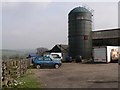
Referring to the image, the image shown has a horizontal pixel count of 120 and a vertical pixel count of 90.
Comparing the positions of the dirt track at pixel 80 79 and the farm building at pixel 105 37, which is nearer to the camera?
Answer: the dirt track at pixel 80 79

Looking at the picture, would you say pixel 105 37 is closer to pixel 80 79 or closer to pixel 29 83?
pixel 80 79

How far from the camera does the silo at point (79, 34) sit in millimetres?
47406

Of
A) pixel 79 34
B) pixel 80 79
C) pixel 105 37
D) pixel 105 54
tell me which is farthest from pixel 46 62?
pixel 105 37

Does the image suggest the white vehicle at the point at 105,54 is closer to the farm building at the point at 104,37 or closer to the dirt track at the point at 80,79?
the farm building at the point at 104,37

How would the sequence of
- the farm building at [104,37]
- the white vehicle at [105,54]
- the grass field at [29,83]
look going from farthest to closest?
the farm building at [104,37]
the white vehicle at [105,54]
the grass field at [29,83]

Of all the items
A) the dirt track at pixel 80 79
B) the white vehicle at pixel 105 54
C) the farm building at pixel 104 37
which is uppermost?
the farm building at pixel 104 37

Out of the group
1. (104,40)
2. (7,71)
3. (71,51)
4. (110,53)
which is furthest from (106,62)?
(7,71)

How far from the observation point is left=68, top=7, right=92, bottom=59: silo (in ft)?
156

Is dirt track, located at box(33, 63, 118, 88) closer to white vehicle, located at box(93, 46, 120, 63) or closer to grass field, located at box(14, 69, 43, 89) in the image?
grass field, located at box(14, 69, 43, 89)

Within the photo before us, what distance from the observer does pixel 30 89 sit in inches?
472

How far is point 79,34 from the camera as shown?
156 ft

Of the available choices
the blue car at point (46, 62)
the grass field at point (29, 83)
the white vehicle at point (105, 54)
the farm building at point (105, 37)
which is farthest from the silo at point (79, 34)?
the grass field at point (29, 83)

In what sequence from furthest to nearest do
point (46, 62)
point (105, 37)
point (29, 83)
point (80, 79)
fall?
point (105, 37) < point (46, 62) < point (80, 79) < point (29, 83)

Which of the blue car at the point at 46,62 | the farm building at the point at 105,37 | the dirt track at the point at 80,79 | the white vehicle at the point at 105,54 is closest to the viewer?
the dirt track at the point at 80,79
